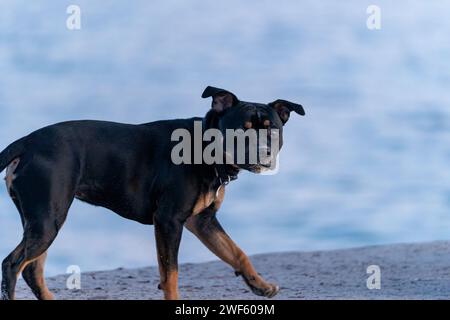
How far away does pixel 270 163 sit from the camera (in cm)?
865

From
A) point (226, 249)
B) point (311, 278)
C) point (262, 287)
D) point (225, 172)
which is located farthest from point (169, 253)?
point (311, 278)

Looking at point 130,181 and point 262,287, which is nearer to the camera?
point 130,181

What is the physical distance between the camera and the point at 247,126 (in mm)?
8586

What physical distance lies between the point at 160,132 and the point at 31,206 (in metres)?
1.65

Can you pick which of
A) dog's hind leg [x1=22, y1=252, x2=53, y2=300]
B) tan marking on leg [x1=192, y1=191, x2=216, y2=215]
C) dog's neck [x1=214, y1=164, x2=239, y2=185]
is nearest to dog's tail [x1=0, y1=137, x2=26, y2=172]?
dog's hind leg [x1=22, y1=252, x2=53, y2=300]

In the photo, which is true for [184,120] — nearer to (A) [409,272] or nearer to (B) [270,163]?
(B) [270,163]

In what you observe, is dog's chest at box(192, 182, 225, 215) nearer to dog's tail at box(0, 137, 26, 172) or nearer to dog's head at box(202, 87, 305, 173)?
dog's head at box(202, 87, 305, 173)

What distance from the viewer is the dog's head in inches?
338

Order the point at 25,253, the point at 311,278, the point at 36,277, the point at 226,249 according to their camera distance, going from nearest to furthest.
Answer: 1. the point at 25,253
2. the point at 36,277
3. the point at 226,249
4. the point at 311,278

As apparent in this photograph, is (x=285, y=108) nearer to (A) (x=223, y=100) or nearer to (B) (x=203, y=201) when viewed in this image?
(A) (x=223, y=100)

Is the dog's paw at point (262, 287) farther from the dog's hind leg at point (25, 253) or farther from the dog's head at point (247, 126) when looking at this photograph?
the dog's hind leg at point (25, 253)

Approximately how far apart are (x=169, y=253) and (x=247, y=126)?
1467mm

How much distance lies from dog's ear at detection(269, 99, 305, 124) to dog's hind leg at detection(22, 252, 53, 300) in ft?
9.20
